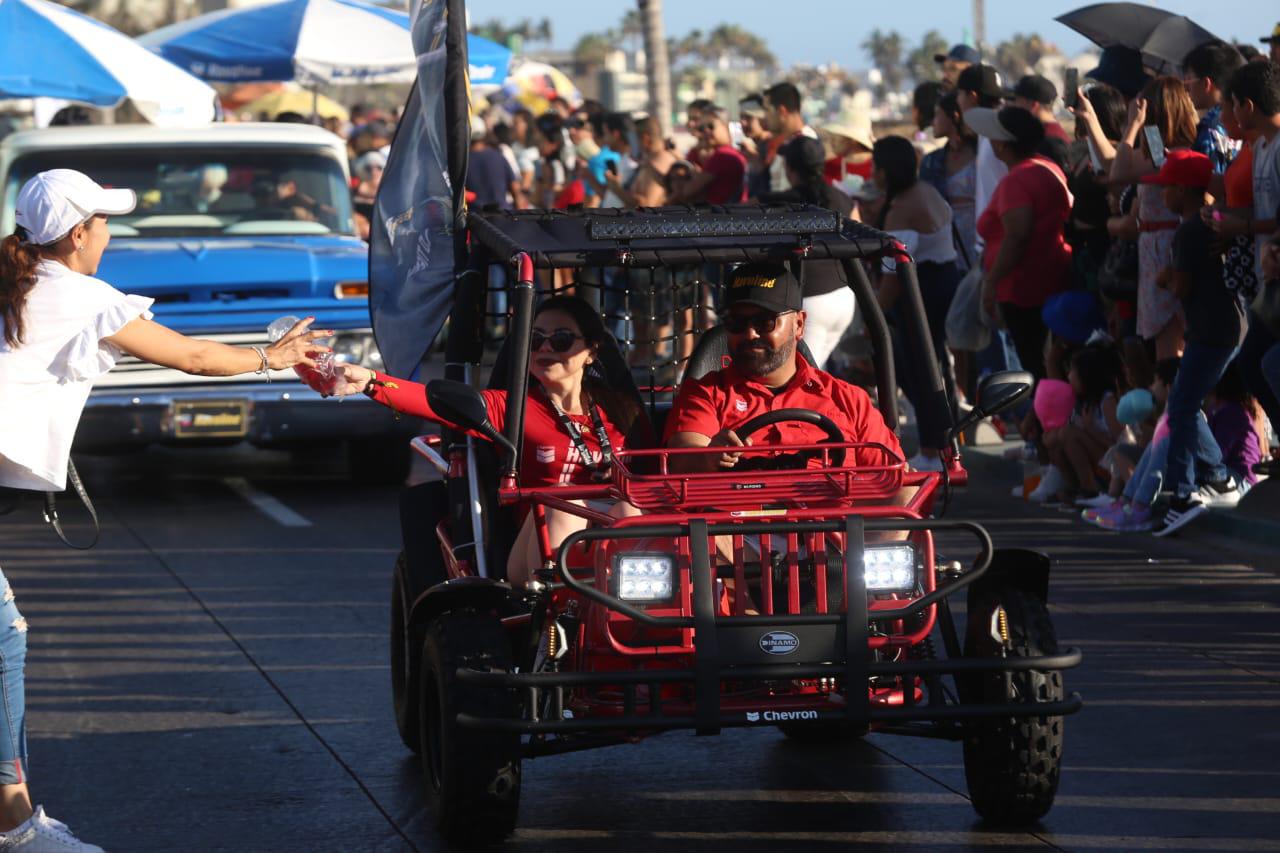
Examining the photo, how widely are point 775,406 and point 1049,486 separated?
586 cm

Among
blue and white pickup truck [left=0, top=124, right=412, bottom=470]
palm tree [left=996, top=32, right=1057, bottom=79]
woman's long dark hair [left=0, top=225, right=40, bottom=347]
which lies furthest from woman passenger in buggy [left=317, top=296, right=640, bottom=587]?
palm tree [left=996, top=32, right=1057, bottom=79]

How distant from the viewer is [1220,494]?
10.9 m

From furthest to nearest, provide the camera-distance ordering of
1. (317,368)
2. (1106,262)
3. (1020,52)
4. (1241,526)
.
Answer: (1020,52) → (1106,262) → (1241,526) → (317,368)

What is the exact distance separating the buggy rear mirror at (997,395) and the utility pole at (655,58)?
23.9 meters

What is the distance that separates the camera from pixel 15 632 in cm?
558

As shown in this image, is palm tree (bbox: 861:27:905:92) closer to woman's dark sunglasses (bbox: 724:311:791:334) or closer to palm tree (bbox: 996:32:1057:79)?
palm tree (bbox: 996:32:1057:79)

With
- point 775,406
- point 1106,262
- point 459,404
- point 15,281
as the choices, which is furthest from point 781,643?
point 1106,262

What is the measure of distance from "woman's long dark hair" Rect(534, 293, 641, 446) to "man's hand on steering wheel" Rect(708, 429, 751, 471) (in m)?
0.48

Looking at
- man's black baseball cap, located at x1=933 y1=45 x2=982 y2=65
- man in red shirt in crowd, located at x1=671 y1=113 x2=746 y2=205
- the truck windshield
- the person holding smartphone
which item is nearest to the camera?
the person holding smartphone

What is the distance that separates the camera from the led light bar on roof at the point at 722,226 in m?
6.32

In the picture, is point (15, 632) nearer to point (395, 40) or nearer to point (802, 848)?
point (802, 848)

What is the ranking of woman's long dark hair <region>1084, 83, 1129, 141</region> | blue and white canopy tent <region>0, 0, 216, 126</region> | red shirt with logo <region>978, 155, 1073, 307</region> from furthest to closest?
blue and white canopy tent <region>0, 0, 216, 126</region> < red shirt with logo <region>978, 155, 1073, 307</region> < woman's long dark hair <region>1084, 83, 1129, 141</region>

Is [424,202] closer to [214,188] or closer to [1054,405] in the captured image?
[1054,405]

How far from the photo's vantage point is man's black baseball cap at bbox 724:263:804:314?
20.6ft
